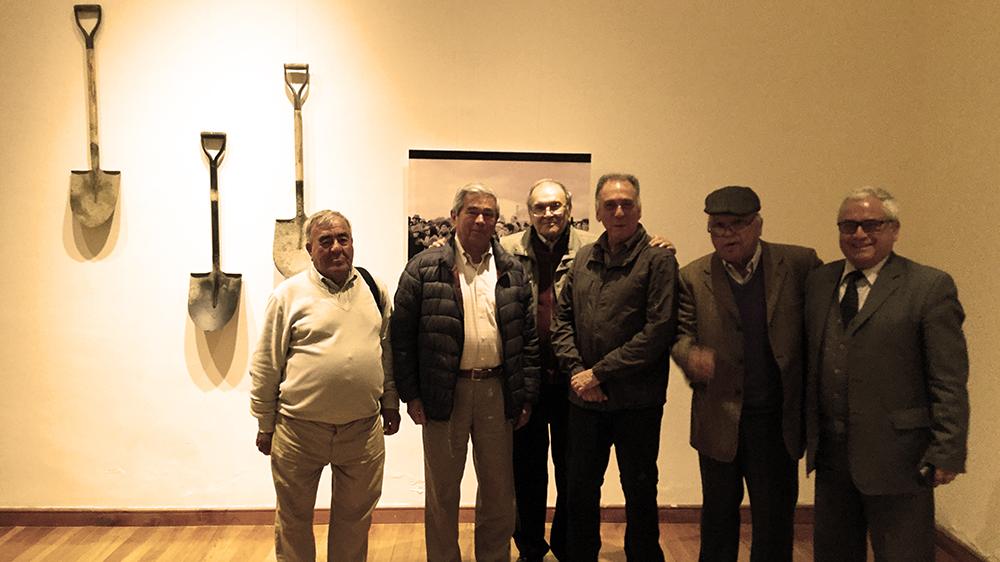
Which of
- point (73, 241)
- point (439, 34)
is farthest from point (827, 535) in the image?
point (73, 241)

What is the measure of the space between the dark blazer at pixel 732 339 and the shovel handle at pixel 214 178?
7.34ft

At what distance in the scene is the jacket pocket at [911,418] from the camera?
1.97m

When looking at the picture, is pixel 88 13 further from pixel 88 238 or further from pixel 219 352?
pixel 219 352

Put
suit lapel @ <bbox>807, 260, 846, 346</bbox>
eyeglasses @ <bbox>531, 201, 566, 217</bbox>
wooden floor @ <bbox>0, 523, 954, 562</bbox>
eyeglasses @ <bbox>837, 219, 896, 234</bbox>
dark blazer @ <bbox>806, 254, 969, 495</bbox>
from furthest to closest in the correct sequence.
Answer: wooden floor @ <bbox>0, 523, 954, 562</bbox> < eyeglasses @ <bbox>531, 201, 566, 217</bbox> < suit lapel @ <bbox>807, 260, 846, 346</bbox> < eyeglasses @ <bbox>837, 219, 896, 234</bbox> < dark blazer @ <bbox>806, 254, 969, 495</bbox>

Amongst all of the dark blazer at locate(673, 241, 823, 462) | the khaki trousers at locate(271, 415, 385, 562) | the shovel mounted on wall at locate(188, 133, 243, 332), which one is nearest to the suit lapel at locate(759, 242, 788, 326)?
the dark blazer at locate(673, 241, 823, 462)

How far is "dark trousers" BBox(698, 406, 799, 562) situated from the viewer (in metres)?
2.28

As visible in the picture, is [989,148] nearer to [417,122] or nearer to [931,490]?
[931,490]

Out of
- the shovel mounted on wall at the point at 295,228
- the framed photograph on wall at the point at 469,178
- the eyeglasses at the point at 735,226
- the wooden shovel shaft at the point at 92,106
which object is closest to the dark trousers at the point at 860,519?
the eyeglasses at the point at 735,226

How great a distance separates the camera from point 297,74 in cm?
332

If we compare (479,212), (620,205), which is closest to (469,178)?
(479,212)

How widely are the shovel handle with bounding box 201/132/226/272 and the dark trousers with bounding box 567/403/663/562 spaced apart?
190cm

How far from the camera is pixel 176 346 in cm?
339

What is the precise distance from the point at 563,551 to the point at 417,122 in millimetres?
2126

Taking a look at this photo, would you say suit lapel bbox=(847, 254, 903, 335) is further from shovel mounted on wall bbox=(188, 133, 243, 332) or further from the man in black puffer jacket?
shovel mounted on wall bbox=(188, 133, 243, 332)
